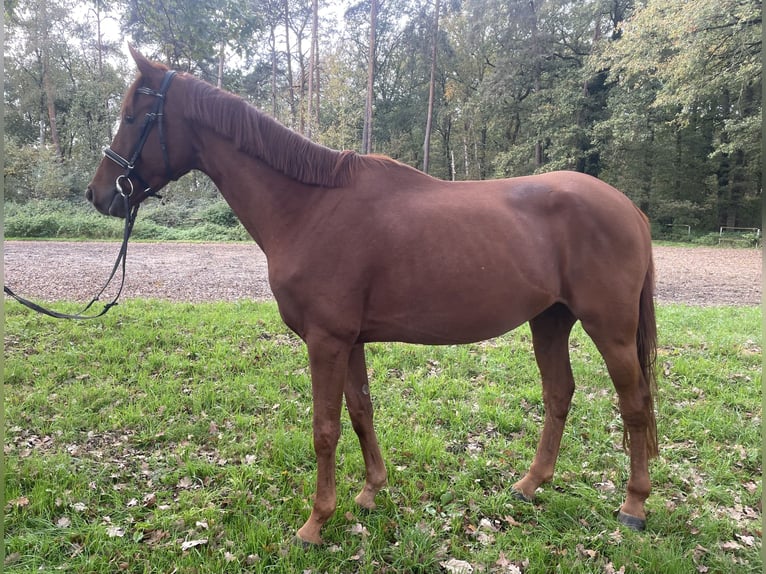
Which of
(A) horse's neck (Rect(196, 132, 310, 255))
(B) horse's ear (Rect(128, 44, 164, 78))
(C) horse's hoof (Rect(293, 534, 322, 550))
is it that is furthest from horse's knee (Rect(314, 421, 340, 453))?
(B) horse's ear (Rect(128, 44, 164, 78))

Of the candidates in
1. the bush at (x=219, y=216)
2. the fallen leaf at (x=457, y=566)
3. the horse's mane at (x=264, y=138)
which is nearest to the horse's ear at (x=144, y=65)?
the horse's mane at (x=264, y=138)

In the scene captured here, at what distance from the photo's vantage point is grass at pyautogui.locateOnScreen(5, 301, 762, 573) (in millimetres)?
2414

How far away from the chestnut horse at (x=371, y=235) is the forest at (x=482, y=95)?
1696cm

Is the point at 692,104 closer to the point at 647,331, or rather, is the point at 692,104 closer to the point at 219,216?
the point at 219,216

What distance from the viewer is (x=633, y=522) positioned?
263 centimetres

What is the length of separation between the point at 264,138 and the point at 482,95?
1031 inches

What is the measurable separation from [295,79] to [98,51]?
13.0m

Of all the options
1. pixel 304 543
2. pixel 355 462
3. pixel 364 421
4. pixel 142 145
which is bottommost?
pixel 304 543

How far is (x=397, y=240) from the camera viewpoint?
7.63 feet

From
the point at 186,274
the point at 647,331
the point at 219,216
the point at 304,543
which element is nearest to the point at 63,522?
the point at 304,543

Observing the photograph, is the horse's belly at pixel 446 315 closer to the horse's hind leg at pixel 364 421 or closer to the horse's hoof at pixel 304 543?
the horse's hind leg at pixel 364 421

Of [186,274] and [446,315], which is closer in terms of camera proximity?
[446,315]

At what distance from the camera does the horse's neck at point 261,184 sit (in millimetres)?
2416

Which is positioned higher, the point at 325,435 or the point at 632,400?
the point at 632,400
